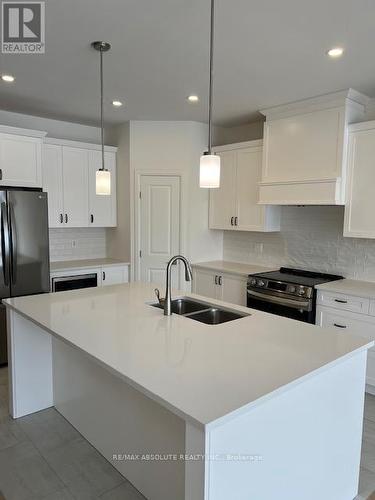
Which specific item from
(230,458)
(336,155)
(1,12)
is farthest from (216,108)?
(230,458)

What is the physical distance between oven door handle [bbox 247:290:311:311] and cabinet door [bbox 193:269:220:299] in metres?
0.64

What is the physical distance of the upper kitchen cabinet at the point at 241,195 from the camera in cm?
426

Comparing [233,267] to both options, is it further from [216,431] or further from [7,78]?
[216,431]

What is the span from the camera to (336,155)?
3.39 meters

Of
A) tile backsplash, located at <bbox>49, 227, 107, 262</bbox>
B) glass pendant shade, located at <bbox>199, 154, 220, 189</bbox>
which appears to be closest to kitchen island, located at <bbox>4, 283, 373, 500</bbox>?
glass pendant shade, located at <bbox>199, 154, 220, 189</bbox>

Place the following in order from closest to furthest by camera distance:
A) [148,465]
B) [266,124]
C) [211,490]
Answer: [211,490], [148,465], [266,124]

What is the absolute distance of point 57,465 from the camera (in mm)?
2232

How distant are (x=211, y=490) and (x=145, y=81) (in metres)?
3.04

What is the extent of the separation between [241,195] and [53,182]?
89.2 inches

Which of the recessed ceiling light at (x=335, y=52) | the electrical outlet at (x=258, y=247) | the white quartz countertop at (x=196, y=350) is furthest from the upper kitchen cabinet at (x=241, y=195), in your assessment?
the white quartz countertop at (x=196, y=350)

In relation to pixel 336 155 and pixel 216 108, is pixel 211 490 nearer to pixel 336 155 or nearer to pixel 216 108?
pixel 336 155

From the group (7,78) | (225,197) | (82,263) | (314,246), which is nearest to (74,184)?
(82,263)

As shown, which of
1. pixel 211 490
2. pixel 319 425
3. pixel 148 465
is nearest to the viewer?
pixel 211 490

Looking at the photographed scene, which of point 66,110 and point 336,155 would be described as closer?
point 336,155
